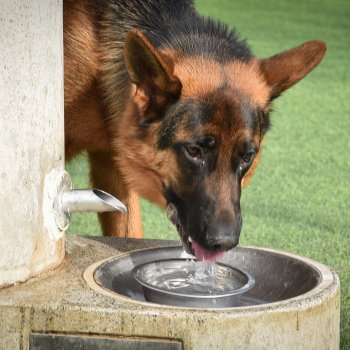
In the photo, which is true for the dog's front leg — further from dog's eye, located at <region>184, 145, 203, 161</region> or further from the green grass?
dog's eye, located at <region>184, 145, 203, 161</region>

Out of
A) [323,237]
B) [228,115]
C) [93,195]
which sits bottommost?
[323,237]

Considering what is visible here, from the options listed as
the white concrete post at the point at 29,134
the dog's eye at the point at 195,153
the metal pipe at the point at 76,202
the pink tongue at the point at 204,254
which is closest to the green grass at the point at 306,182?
the pink tongue at the point at 204,254

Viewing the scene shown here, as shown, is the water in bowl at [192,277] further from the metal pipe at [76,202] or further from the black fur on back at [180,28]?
the black fur on back at [180,28]

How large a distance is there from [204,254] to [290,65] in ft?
3.03

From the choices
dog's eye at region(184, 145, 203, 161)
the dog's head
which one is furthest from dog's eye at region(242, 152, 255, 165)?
dog's eye at region(184, 145, 203, 161)

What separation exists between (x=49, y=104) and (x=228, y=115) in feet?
2.14

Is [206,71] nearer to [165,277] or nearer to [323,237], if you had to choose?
[165,277]

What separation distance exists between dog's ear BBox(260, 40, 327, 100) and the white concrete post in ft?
2.92

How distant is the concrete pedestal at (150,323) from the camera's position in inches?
109

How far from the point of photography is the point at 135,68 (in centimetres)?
346

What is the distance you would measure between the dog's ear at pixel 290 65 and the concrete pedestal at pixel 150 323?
103cm

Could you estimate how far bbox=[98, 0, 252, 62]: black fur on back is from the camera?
12.2 ft

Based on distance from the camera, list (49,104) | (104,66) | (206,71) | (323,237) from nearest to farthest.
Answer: (49,104) < (206,71) < (104,66) < (323,237)

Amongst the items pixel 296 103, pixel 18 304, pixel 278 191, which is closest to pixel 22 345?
pixel 18 304
